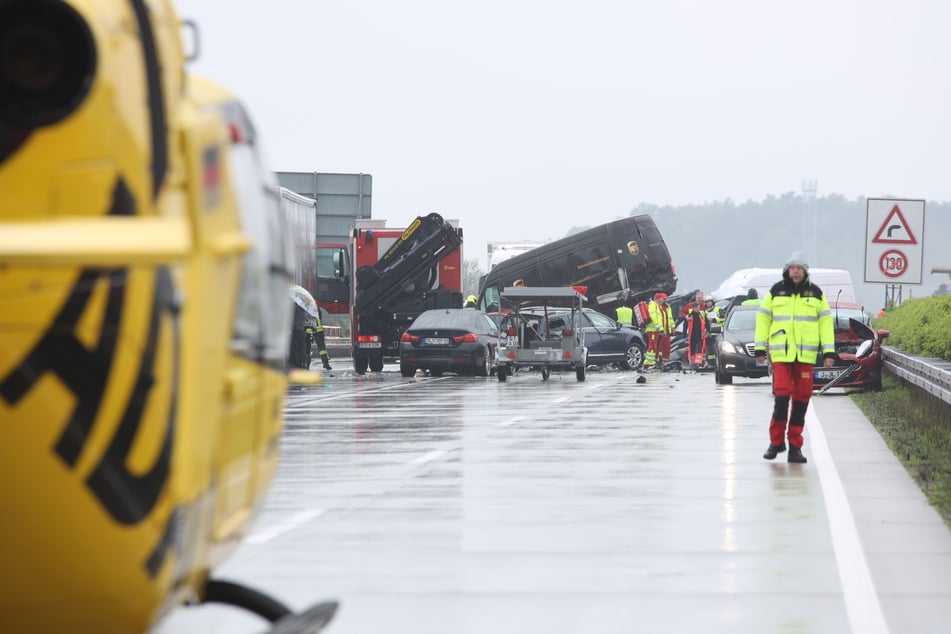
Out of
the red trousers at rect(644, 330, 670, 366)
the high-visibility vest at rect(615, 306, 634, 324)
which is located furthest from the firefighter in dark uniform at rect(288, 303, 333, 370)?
the high-visibility vest at rect(615, 306, 634, 324)

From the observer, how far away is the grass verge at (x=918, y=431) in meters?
13.5

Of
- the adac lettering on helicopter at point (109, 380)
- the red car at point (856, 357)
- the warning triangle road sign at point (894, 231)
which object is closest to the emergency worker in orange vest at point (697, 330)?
the warning triangle road sign at point (894, 231)

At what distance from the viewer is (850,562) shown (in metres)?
9.61

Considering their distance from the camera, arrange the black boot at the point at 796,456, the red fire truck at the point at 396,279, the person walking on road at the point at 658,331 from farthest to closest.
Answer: the red fire truck at the point at 396,279 < the person walking on road at the point at 658,331 < the black boot at the point at 796,456

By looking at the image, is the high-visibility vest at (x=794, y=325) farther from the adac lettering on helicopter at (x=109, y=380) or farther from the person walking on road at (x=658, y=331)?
the person walking on road at (x=658, y=331)

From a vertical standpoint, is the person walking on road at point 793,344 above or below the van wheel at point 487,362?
above

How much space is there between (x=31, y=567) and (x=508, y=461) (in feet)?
38.2

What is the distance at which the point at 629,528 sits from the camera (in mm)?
11000

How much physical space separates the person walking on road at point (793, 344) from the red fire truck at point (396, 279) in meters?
22.6

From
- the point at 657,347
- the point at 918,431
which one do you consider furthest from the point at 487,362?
the point at 918,431

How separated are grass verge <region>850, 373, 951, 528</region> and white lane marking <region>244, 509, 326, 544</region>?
13.4 ft

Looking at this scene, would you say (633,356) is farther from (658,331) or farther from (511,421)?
(511,421)

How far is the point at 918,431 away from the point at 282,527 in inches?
385

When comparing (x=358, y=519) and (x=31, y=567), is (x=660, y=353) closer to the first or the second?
(x=358, y=519)
